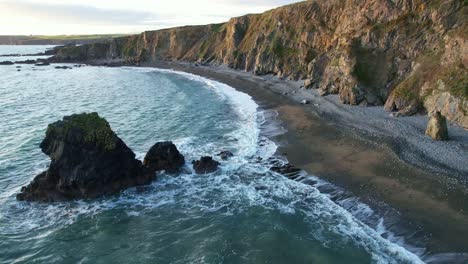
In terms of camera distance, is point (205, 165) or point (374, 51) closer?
point (205, 165)

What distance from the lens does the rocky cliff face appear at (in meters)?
47.9

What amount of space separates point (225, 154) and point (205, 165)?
4394mm

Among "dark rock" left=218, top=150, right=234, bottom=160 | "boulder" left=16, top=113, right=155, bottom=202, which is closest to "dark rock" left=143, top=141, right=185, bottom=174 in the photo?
"boulder" left=16, top=113, right=155, bottom=202

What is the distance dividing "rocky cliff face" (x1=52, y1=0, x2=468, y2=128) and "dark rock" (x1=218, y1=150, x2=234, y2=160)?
76.4ft

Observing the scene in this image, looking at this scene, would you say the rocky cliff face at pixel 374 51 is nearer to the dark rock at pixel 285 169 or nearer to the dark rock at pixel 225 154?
the dark rock at pixel 285 169

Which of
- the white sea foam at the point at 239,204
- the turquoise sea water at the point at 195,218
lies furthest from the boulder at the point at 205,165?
the white sea foam at the point at 239,204

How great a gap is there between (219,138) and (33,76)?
313 ft

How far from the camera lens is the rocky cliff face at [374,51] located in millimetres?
47938

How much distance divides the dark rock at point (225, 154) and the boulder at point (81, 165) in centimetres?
958

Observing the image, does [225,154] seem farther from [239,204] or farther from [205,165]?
[239,204]

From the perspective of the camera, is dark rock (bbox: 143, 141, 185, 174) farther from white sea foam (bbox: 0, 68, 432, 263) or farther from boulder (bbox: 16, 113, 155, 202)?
boulder (bbox: 16, 113, 155, 202)

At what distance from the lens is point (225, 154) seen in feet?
136

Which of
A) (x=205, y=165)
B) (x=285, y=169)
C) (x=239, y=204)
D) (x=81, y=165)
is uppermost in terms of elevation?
(x=81, y=165)

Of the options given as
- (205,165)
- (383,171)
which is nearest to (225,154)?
(205,165)
